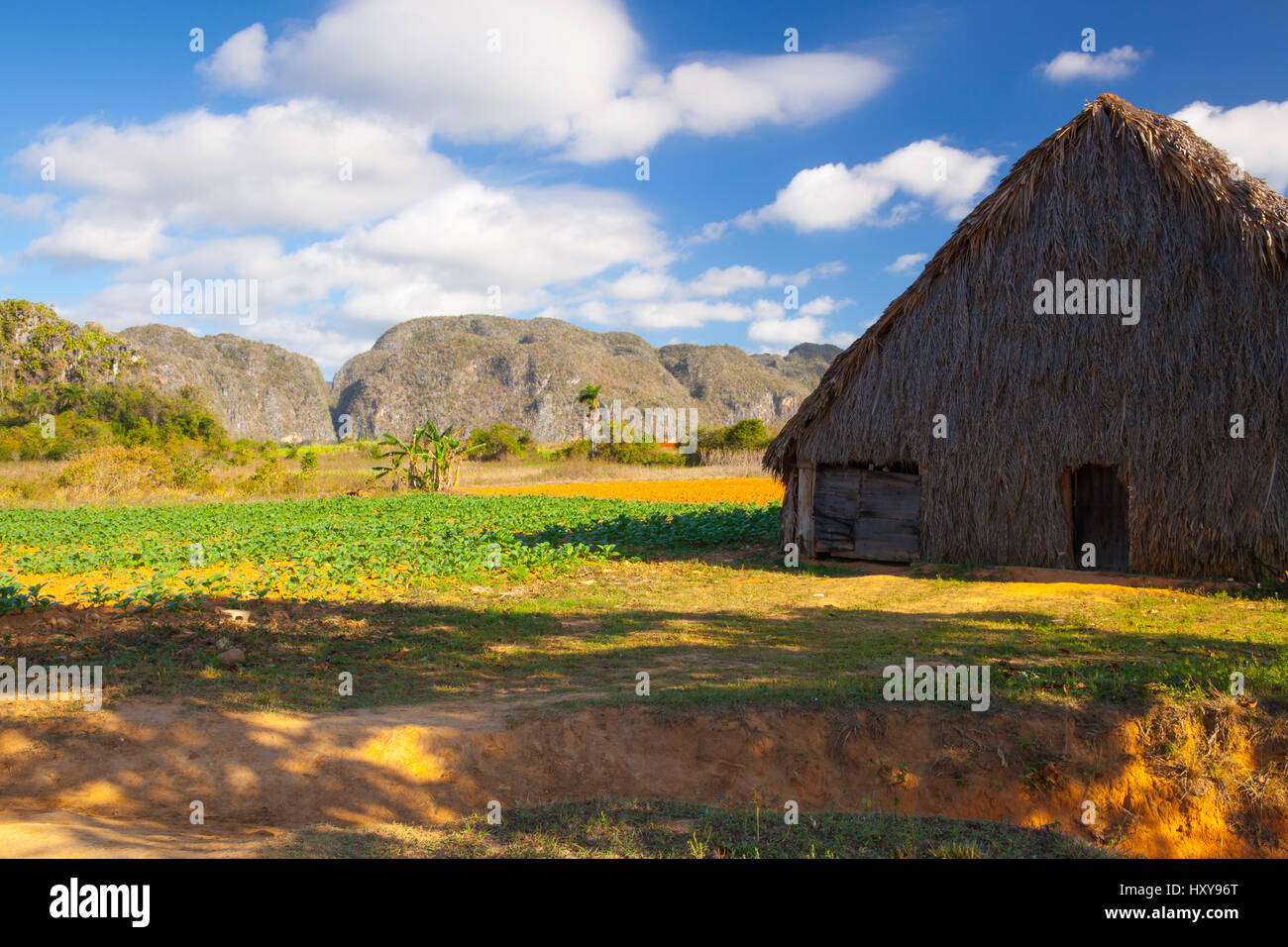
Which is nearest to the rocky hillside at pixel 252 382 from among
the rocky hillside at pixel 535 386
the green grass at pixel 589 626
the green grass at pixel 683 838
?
the rocky hillside at pixel 535 386

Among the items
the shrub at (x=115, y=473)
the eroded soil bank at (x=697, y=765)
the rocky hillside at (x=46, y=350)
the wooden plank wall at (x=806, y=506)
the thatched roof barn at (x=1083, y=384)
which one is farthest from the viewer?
the rocky hillside at (x=46, y=350)

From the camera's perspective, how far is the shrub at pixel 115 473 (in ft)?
85.1

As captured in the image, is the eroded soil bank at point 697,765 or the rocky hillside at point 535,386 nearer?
the eroded soil bank at point 697,765

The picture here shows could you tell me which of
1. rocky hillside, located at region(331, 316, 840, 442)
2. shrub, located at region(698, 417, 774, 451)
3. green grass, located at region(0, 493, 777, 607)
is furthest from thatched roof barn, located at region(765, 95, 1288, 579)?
rocky hillside, located at region(331, 316, 840, 442)

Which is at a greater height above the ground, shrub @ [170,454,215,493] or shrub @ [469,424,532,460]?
shrub @ [469,424,532,460]

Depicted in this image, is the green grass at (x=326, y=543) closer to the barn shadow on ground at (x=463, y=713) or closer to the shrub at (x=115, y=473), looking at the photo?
the barn shadow on ground at (x=463, y=713)

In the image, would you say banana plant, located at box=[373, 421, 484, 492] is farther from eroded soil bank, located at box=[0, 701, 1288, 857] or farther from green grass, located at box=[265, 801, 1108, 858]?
Answer: green grass, located at box=[265, 801, 1108, 858]

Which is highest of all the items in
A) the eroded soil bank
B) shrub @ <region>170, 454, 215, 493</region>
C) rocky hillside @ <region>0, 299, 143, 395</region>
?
rocky hillside @ <region>0, 299, 143, 395</region>

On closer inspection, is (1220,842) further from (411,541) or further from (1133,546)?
(411,541)

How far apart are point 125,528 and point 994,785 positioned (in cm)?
1718

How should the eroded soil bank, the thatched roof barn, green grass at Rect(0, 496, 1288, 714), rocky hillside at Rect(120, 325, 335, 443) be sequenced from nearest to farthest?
the eroded soil bank
green grass at Rect(0, 496, 1288, 714)
the thatched roof barn
rocky hillside at Rect(120, 325, 335, 443)

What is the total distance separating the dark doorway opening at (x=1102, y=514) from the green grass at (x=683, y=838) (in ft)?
32.4

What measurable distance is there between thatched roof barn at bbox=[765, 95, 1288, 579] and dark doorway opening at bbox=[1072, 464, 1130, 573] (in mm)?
28

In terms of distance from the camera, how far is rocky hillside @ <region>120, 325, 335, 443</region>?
8881 cm
